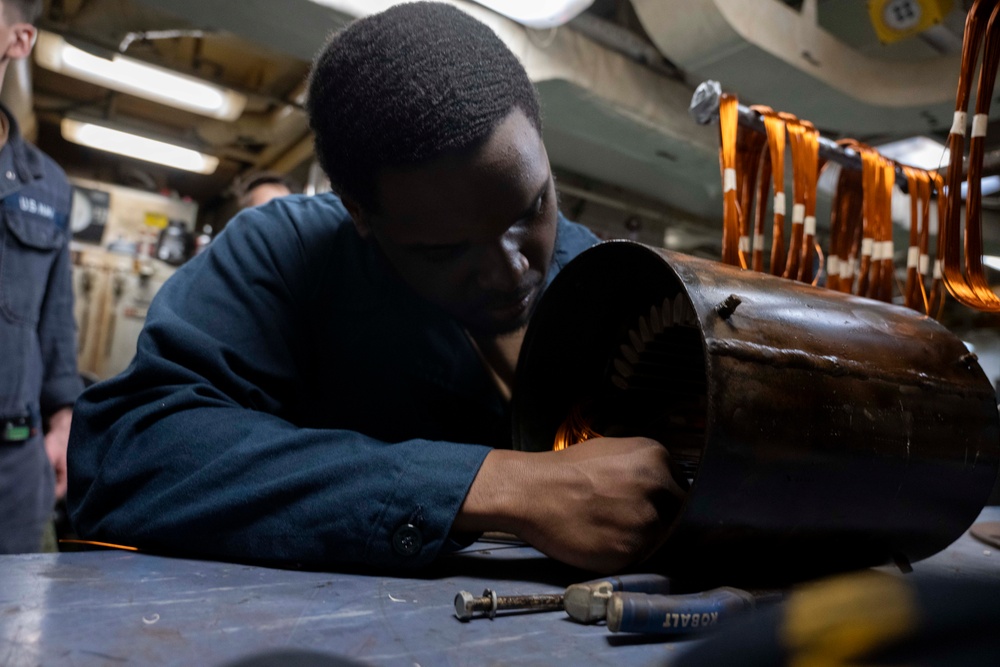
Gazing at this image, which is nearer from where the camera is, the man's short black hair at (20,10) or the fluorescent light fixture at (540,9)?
the man's short black hair at (20,10)

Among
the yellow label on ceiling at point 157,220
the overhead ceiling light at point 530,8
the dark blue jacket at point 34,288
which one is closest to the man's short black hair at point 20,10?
the dark blue jacket at point 34,288

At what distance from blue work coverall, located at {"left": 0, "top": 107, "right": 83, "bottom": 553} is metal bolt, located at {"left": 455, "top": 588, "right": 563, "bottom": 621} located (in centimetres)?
152

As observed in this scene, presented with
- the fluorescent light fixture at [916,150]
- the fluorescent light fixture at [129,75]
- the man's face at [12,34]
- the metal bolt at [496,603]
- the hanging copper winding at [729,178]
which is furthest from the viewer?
the fluorescent light fixture at [129,75]

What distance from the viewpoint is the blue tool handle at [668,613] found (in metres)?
0.57

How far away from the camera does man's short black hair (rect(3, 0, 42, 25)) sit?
1613 mm

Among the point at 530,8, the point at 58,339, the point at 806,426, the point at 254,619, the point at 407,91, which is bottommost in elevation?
the point at 58,339

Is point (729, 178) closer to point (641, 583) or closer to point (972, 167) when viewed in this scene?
point (972, 167)

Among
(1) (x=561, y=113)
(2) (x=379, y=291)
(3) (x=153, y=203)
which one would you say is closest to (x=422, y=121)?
(2) (x=379, y=291)

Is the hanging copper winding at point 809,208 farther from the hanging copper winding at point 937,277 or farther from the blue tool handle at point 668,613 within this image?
the blue tool handle at point 668,613

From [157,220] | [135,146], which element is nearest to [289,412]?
[135,146]

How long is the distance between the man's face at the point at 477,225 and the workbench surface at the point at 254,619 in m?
0.39

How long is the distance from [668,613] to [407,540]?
A: 0.28 meters

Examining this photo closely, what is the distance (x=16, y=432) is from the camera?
169 centimetres

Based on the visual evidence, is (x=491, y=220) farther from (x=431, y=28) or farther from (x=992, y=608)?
(x=992, y=608)
